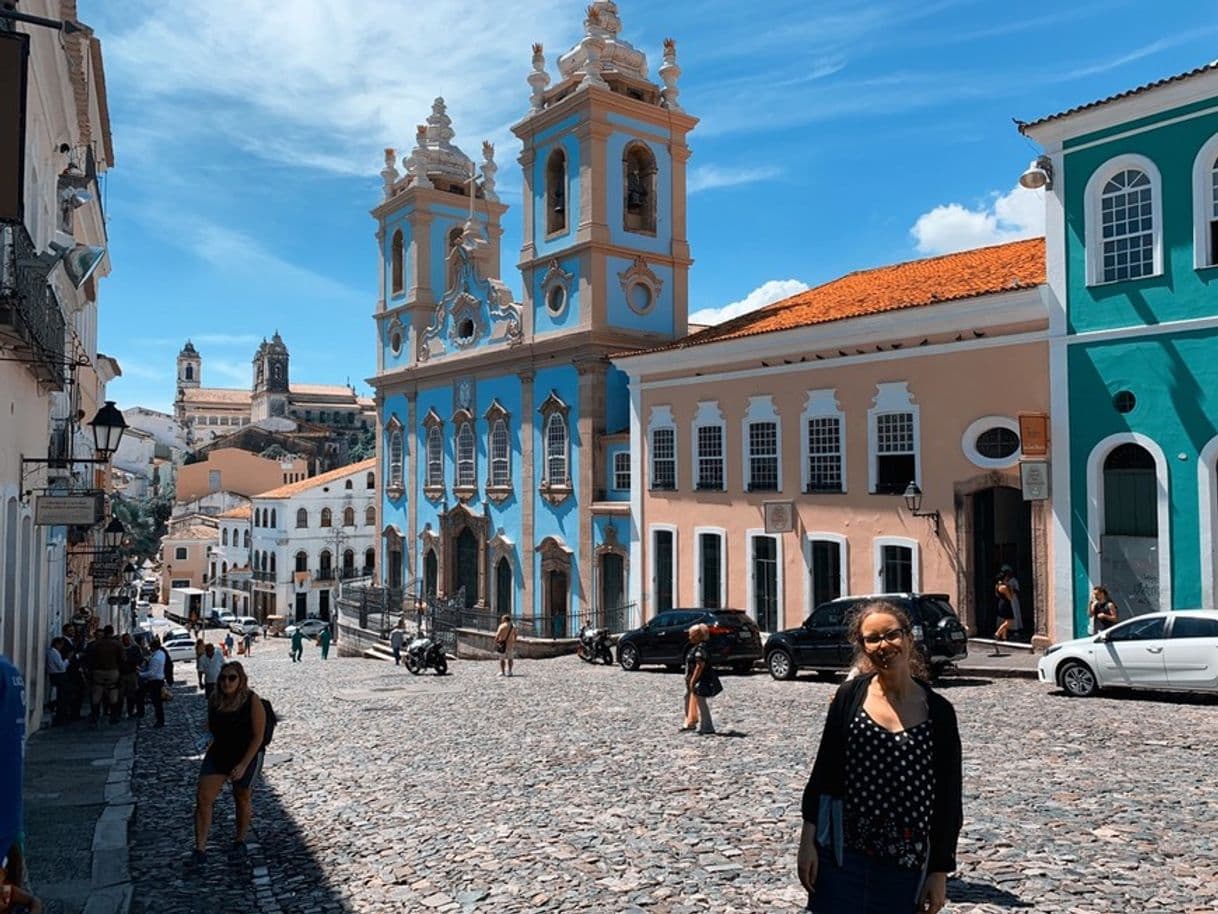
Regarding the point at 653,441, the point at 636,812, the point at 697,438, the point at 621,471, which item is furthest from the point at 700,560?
the point at 636,812

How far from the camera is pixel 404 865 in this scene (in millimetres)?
7199

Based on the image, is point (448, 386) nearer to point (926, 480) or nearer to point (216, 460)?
point (926, 480)

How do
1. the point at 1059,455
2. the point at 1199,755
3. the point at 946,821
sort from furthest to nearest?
the point at 1059,455
the point at 1199,755
the point at 946,821

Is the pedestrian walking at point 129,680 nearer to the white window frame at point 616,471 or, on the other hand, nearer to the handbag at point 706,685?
the handbag at point 706,685

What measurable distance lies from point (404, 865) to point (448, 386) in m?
29.5

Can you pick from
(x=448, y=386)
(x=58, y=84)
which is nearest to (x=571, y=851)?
(x=58, y=84)

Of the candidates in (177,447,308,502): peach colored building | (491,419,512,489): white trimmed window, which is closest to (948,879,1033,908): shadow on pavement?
(491,419,512,489): white trimmed window

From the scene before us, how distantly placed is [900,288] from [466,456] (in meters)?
17.2

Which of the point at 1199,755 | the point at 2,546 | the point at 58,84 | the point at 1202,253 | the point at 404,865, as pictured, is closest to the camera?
the point at 404,865

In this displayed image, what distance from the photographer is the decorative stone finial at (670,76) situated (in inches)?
1201

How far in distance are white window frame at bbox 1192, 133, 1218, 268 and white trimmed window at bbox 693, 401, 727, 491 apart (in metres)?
10.7

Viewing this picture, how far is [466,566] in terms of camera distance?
115 ft

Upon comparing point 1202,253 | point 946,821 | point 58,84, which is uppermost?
point 58,84

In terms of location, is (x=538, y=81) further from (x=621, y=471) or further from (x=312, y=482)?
(x=312, y=482)
